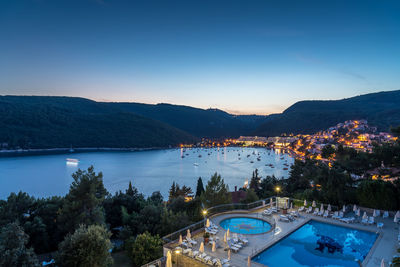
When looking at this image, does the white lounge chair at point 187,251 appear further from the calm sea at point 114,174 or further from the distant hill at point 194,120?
the distant hill at point 194,120

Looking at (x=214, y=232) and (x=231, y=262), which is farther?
(x=214, y=232)

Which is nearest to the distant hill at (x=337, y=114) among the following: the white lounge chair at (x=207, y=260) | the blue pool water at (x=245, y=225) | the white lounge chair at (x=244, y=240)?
the blue pool water at (x=245, y=225)

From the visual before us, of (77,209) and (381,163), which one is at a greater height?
(381,163)

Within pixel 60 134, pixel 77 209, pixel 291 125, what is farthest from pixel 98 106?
pixel 77 209

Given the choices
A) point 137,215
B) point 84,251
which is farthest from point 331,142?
point 84,251

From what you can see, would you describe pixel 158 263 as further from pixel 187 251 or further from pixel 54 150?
pixel 54 150

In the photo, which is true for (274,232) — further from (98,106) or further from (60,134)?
(98,106)

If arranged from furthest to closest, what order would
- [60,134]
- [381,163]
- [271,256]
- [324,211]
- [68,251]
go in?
[60,134] → [381,163] → [324,211] → [271,256] → [68,251]

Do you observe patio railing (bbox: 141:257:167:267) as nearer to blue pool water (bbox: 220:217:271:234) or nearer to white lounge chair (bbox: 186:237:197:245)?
white lounge chair (bbox: 186:237:197:245)
